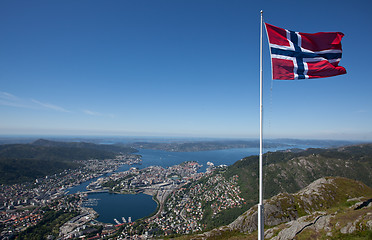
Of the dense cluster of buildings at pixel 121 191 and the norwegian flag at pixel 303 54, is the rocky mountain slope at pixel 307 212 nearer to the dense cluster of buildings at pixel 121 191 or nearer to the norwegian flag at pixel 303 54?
the norwegian flag at pixel 303 54

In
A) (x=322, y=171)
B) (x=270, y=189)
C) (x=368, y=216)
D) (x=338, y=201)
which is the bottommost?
(x=270, y=189)

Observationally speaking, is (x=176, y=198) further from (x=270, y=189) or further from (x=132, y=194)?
(x=270, y=189)

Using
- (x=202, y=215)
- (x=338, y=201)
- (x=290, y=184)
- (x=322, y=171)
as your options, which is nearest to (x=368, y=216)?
(x=338, y=201)

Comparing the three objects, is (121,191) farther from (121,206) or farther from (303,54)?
(303,54)

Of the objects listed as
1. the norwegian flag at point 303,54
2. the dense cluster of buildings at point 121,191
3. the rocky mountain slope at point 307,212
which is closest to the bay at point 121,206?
the dense cluster of buildings at point 121,191

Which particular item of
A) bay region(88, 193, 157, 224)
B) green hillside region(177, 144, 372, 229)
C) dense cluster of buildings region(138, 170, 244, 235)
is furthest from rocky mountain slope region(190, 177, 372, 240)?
bay region(88, 193, 157, 224)
